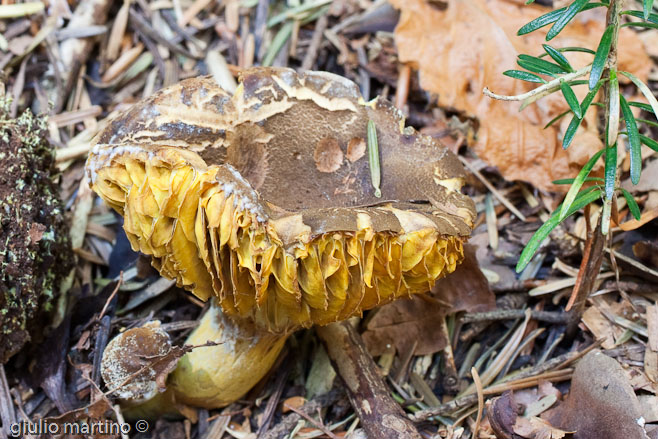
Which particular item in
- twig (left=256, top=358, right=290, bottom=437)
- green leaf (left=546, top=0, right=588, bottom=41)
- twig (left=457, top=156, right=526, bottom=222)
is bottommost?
twig (left=256, top=358, right=290, bottom=437)

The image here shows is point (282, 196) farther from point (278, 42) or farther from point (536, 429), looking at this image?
point (278, 42)

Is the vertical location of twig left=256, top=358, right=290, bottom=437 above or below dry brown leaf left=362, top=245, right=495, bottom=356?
below

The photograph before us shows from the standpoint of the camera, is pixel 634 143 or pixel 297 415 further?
pixel 297 415

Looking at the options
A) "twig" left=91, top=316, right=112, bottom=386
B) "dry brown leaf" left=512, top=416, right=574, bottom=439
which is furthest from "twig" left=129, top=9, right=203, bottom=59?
"dry brown leaf" left=512, top=416, right=574, bottom=439

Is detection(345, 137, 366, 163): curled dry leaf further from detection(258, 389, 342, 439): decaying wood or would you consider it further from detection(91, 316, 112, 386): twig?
detection(91, 316, 112, 386): twig

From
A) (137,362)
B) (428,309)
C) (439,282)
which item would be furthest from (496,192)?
(137,362)

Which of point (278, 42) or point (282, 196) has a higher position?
point (278, 42)
